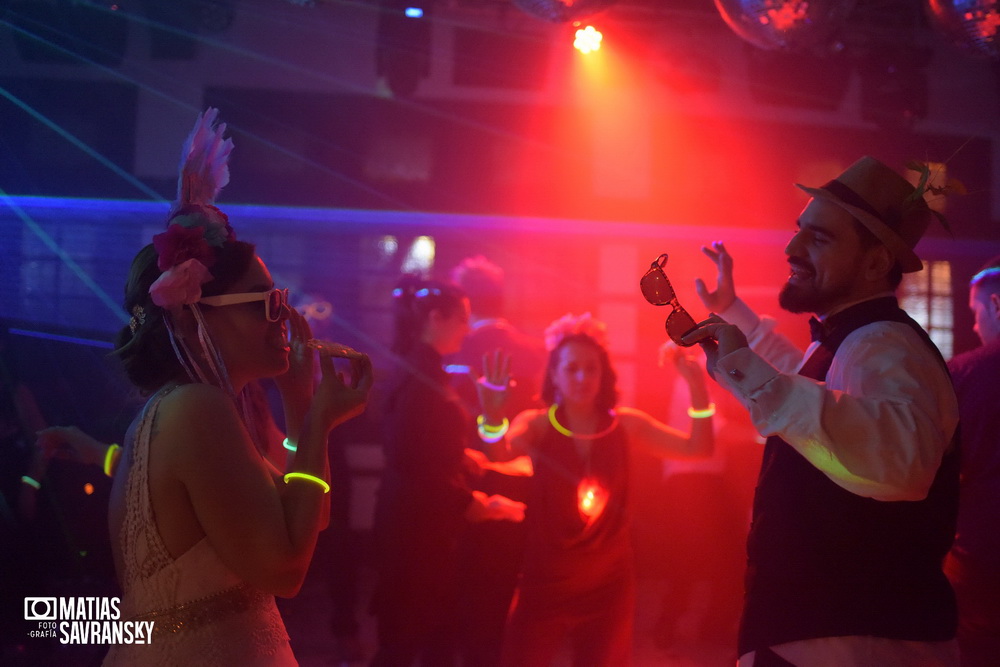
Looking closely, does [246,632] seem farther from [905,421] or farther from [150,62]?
[150,62]

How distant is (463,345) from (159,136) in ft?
10.2

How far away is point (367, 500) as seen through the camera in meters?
5.80

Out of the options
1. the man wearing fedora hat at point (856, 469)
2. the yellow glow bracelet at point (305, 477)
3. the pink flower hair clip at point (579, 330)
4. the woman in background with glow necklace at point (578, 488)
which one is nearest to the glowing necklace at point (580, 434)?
the woman in background with glow necklace at point (578, 488)

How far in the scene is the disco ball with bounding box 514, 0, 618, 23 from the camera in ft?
11.4

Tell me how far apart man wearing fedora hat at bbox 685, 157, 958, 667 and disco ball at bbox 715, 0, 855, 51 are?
1.53m

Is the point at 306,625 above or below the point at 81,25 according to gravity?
below

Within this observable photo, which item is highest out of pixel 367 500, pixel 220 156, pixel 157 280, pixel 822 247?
pixel 220 156

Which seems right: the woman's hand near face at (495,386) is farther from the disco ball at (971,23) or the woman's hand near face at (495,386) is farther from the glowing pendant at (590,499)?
the disco ball at (971,23)

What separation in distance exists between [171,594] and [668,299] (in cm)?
136

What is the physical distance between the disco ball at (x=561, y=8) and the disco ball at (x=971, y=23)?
1.48 m

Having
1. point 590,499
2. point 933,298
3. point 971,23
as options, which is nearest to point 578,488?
point 590,499

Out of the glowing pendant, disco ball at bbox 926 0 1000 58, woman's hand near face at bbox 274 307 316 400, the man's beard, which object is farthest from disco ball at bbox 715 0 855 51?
woman's hand near face at bbox 274 307 316 400

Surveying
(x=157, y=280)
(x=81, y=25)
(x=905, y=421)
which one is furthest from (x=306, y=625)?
(x=81, y=25)

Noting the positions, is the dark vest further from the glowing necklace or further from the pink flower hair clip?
the pink flower hair clip
